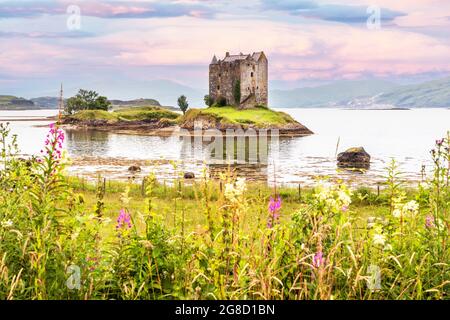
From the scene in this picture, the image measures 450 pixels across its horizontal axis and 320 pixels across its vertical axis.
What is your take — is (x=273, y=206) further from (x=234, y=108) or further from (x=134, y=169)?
(x=234, y=108)

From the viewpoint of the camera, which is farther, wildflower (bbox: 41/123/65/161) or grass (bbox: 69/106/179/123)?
grass (bbox: 69/106/179/123)

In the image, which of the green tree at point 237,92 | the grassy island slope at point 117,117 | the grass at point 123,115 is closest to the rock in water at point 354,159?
the green tree at point 237,92

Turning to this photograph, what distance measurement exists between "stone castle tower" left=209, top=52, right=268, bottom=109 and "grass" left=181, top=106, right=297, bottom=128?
3121 mm

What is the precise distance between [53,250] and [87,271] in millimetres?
553

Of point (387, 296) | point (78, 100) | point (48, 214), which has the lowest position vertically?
point (387, 296)

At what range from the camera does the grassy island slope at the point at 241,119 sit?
120 metres

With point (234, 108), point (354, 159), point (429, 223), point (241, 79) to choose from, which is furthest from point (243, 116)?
point (429, 223)

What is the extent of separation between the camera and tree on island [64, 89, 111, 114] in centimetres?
17400

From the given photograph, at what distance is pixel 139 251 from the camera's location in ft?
19.5

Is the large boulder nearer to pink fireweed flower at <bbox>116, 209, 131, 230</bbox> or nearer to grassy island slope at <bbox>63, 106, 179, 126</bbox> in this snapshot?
pink fireweed flower at <bbox>116, 209, 131, 230</bbox>

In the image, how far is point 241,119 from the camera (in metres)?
121

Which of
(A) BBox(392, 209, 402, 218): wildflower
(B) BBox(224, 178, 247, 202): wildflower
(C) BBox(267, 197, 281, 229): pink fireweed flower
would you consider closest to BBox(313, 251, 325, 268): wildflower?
(B) BBox(224, 178, 247, 202): wildflower

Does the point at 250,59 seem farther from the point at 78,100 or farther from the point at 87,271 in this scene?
the point at 87,271
